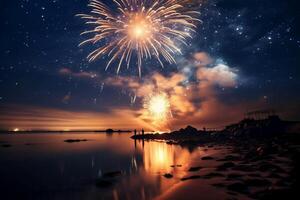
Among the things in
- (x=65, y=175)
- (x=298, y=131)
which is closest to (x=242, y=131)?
(x=298, y=131)

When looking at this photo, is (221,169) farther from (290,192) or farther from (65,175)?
(65,175)

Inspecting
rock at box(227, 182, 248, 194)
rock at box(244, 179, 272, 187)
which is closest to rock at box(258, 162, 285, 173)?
rock at box(244, 179, 272, 187)

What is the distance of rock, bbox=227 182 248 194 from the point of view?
23.1m

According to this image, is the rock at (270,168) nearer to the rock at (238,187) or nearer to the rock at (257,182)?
the rock at (257,182)

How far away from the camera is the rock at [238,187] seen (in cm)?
2314

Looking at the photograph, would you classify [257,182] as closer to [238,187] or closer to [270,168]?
[238,187]

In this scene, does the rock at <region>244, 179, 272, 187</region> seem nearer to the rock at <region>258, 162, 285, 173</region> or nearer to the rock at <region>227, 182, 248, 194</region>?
the rock at <region>227, 182, 248, 194</region>

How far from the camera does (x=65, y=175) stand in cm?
4119

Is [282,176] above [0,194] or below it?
above

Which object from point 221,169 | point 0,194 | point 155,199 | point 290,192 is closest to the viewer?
point 290,192

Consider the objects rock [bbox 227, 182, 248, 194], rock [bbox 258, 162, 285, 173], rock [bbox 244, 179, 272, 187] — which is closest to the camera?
rock [bbox 227, 182, 248, 194]

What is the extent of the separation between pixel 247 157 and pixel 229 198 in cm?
2468

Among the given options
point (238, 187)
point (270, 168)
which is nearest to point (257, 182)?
point (238, 187)

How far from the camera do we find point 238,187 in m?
24.3
